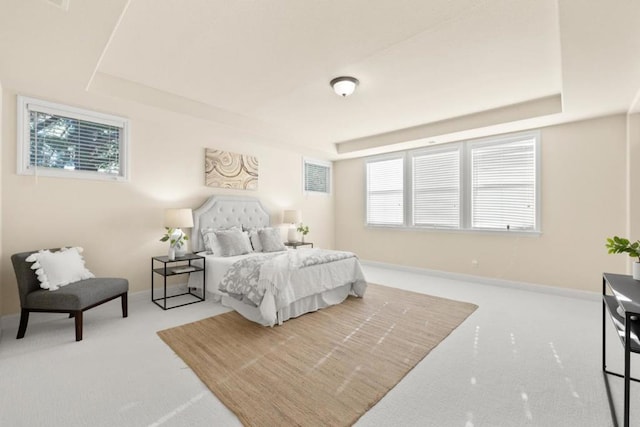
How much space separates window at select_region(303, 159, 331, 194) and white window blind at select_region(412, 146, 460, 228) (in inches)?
81.9

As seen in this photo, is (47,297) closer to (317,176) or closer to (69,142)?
(69,142)

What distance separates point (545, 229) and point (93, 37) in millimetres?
5900

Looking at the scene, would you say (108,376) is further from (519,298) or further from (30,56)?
(519,298)

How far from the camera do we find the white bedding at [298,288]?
10.5 ft

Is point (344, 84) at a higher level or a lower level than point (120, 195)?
higher

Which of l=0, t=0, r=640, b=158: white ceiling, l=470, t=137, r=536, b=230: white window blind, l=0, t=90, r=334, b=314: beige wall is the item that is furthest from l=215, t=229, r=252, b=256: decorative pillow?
l=470, t=137, r=536, b=230: white window blind

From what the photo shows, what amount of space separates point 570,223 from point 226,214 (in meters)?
5.29

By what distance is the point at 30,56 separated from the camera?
251 cm

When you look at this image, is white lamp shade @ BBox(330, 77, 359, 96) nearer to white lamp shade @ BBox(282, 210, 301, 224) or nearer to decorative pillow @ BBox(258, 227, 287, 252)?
decorative pillow @ BBox(258, 227, 287, 252)

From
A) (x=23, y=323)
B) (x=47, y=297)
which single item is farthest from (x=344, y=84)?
(x=23, y=323)

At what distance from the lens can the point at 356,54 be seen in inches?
107

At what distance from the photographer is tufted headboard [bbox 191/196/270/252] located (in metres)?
4.55

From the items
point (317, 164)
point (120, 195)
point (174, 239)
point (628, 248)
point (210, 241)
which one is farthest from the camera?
point (317, 164)

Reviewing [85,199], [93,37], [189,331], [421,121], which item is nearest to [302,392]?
[189,331]
